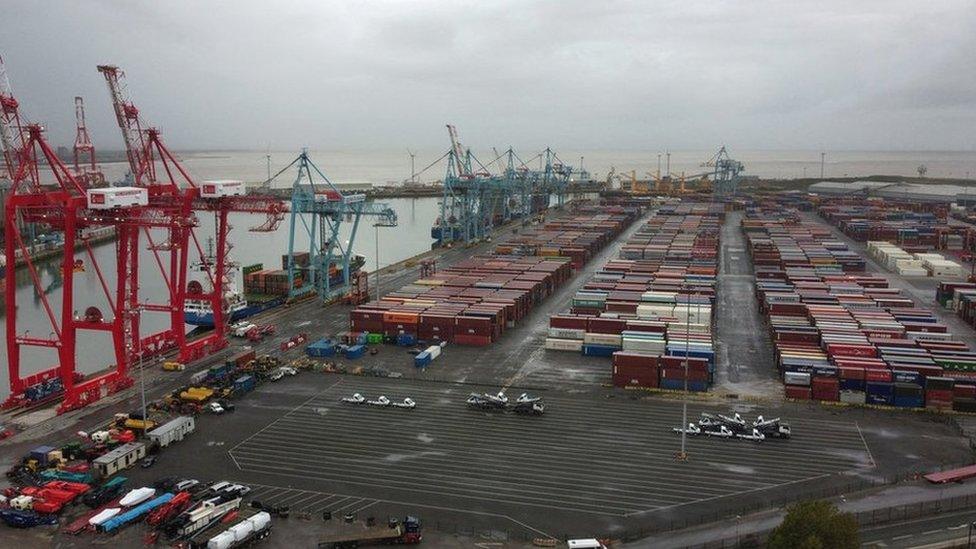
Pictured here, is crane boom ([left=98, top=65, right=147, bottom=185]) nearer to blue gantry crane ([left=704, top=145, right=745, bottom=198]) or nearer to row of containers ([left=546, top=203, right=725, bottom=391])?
row of containers ([left=546, top=203, right=725, bottom=391])

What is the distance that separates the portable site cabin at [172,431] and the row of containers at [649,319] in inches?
695

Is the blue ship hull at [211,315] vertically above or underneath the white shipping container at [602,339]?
underneath

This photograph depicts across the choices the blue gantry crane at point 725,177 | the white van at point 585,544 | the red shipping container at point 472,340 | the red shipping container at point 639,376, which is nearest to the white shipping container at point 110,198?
A: the red shipping container at point 472,340

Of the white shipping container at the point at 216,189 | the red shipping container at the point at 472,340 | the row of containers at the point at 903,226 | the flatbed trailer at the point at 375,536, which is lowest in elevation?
the flatbed trailer at the point at 375,536

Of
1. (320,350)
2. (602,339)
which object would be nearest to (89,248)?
(320,350)

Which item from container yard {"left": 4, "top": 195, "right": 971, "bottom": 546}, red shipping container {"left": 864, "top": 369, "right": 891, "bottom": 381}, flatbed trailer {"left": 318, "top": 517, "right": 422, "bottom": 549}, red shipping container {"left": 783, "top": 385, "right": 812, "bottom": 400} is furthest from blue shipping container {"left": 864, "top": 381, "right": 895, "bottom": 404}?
flatbed trailer {"left": 318, "top": 517, "right": 422, "bottom": 549}

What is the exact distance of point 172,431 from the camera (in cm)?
2588

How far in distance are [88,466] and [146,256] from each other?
226ft

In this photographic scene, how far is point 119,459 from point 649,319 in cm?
2715

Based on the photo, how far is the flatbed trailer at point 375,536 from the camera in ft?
62.5

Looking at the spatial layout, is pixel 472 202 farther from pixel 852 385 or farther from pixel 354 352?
pixel 852 385

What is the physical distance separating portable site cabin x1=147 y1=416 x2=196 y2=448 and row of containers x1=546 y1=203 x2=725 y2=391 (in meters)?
17.6

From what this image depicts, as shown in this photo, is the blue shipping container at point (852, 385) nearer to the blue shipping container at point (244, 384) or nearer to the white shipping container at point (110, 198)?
the blue shipping container at point (244, 384)

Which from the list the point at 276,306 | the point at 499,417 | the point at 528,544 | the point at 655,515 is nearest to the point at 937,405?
the point at 655,515
